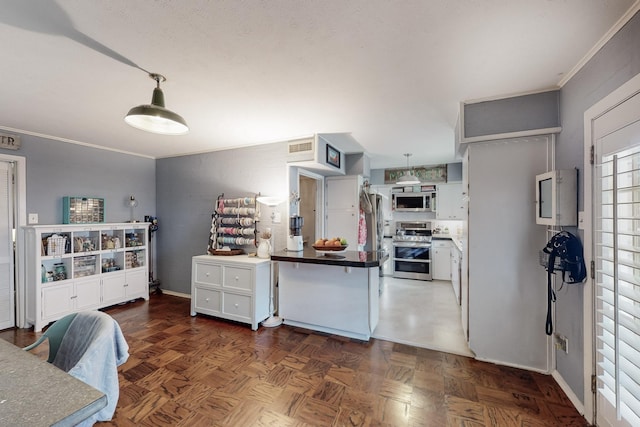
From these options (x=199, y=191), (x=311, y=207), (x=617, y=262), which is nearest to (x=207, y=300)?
(x=199, y=191)

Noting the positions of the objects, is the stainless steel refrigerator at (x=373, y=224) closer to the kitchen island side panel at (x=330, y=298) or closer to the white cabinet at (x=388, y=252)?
the white cabinet at (x=388, y=252)

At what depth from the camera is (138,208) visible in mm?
4500

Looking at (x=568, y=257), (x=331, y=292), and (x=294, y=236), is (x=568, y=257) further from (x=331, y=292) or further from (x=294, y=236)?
(x=294, y=236)

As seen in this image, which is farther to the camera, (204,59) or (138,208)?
(138,208)

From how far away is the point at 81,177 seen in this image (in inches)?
149

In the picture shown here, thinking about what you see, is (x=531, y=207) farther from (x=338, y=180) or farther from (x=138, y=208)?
(x=138, y=208)

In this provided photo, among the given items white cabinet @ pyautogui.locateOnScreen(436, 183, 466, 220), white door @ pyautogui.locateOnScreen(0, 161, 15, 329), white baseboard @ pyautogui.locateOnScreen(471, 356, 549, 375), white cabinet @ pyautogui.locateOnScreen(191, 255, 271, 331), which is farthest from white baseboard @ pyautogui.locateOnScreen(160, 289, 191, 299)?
white cabinet @ pyautogui.locateOnScreen(436, 183, 466, 220)

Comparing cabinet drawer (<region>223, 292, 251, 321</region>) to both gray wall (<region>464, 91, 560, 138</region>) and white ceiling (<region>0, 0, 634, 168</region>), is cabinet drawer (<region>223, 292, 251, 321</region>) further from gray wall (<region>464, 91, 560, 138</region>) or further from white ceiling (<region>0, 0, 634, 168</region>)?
gray wall (<region>464, 91, 560, 138</region>)

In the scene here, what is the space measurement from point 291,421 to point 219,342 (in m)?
1.40

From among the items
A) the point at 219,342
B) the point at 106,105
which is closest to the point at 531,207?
the point at 219,342

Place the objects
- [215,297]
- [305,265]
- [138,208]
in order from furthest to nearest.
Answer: [138,208] → [215,297] → [305,265]

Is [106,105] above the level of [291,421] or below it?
above

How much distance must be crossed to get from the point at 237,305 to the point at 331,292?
1193 millimetres

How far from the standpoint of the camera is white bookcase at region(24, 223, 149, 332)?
316 cm
